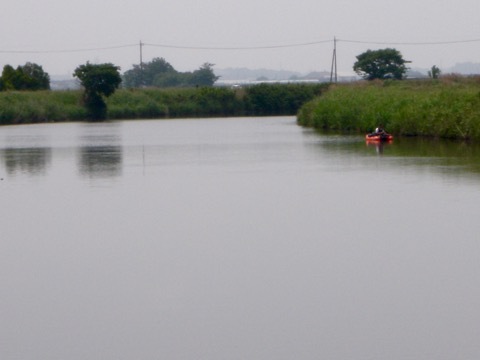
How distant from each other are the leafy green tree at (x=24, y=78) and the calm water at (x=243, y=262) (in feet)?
135

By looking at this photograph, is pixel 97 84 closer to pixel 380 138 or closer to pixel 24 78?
pixel 24 78

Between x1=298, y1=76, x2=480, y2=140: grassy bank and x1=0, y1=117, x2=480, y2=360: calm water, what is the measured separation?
20.0 feet

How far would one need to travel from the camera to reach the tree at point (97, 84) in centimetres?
5781

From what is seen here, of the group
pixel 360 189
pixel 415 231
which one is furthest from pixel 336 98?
pixel 415 231

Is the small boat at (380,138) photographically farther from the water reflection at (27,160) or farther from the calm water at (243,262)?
the water reflection at (27,160)

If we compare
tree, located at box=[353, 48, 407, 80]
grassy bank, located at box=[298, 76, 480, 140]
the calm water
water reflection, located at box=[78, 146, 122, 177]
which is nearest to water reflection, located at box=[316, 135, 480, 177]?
the calm water

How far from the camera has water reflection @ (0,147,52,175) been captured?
22391 mm

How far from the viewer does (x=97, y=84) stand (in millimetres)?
58062

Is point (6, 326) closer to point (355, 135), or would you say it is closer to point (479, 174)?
point (479, 174)

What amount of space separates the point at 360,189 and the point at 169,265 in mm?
6621

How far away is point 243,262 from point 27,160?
15.1 m

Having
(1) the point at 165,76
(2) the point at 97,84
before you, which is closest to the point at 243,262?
(2) the point at 97,84

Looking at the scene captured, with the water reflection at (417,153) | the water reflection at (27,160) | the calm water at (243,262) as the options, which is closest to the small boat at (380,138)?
the water reflection at (417,153)

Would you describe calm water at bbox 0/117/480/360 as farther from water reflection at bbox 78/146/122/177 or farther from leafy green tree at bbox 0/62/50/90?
leafy green tree at bbox 0/62/50/90
